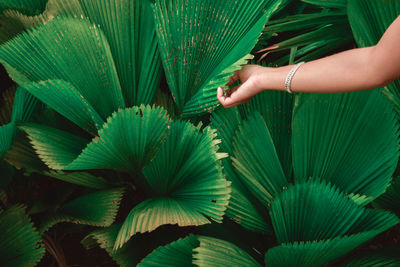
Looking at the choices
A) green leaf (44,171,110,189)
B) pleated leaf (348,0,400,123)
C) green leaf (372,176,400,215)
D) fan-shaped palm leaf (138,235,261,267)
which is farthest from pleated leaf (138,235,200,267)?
pleated leaf (348,0,400,123)

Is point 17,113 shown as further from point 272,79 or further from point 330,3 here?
point 330,3

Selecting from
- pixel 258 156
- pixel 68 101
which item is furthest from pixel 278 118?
pixel 68 101

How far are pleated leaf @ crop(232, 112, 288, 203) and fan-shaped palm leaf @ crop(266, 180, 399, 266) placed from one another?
0.20ft

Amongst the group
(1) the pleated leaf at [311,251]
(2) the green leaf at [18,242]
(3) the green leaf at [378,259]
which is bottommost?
(3) the green leaf at [378,259]

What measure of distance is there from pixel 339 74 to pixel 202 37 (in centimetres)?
31

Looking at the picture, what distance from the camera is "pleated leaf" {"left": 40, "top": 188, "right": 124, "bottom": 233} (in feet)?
2.59

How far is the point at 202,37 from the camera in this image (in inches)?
31.9

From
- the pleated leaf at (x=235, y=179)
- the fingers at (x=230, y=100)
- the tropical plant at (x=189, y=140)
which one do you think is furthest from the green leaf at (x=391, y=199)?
the fingers at (x=230, y=100)

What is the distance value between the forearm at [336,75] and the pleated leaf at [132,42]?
0.28m

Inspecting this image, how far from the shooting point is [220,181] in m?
0.70

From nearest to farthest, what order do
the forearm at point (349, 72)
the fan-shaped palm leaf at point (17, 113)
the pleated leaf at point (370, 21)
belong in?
the forearm at point (349, 72) → the fan-shaped palm leaf at point (17, 113) → the pleated leaf at point (370, 21)

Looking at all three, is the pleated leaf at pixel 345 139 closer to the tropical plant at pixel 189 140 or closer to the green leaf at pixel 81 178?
the tropical plant at pixel 189 140

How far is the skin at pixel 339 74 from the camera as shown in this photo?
2.12ft

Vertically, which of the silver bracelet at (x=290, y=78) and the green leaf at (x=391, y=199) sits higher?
the silver bracelet at (x=290, y=78)
